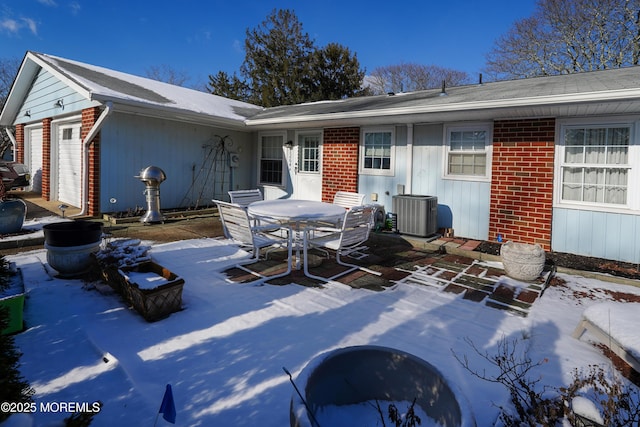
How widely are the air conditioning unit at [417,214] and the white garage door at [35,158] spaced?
11.5m

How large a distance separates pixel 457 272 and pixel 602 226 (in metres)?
2.52

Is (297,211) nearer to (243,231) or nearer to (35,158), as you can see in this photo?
(243,231)

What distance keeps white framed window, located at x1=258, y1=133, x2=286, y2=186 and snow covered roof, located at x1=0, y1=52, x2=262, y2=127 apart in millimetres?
946

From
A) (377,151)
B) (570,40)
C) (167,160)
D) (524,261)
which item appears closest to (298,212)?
(524,261)

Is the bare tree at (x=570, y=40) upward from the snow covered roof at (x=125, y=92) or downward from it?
upward

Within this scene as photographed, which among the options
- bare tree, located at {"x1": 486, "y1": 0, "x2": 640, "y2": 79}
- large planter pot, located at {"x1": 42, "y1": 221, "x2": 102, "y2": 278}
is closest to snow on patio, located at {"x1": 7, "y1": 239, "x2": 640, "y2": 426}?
large planter pot, located at {"x1": 42, "y1": 221, "x2": 102, "y2": 278}

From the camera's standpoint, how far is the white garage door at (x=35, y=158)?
11586 millimetres

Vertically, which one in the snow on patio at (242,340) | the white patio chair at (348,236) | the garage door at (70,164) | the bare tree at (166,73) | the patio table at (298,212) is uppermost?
the bare tree at (166,73)

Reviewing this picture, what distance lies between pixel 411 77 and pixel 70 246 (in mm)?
24472

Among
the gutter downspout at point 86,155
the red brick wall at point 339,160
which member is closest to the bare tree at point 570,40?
the red brick wall at point 339,160

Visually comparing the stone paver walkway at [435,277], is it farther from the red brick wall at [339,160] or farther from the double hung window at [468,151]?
the red brick wall at [339,160]

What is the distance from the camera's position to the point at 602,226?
5.50 m

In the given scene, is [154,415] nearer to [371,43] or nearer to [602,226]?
[602,226]

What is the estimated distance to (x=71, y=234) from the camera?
408 cm
